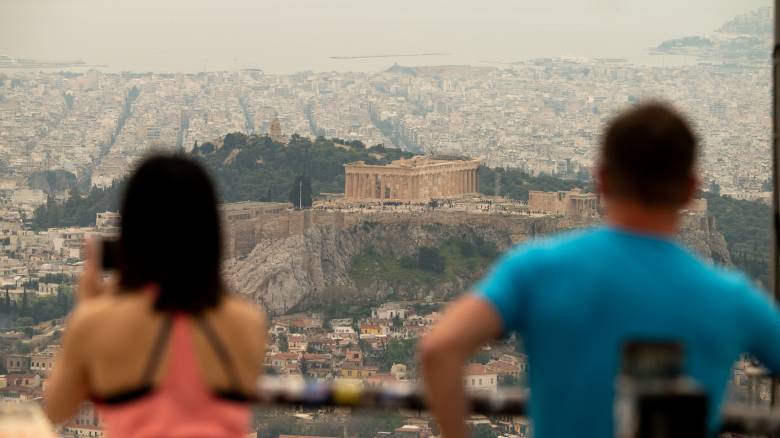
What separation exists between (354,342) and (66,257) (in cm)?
1376

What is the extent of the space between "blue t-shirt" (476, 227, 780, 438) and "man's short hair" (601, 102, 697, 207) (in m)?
0.04

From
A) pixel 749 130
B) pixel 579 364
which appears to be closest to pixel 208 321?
pixel 579 364

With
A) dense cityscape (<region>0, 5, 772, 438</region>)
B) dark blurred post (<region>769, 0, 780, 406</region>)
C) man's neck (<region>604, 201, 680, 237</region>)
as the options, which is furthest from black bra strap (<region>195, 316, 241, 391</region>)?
dense cityscape (<region>0, 5, 772, 438</region>)

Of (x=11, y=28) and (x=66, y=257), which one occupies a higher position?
(x=11, y=28)

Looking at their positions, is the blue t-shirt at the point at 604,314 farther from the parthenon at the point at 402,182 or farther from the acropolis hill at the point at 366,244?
the parthenon at the point at 402,182

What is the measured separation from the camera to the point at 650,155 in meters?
1.27

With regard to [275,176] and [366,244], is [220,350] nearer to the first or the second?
[366,244]

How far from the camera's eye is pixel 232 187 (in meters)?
53.9

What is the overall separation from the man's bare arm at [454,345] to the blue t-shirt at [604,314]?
1 centimetres

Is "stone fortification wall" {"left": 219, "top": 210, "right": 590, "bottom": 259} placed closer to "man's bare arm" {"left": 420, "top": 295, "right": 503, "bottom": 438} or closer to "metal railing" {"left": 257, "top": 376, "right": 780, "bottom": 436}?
"metal railing" {"left": 257, "top": 376, "right": 780, "bottom": 436}

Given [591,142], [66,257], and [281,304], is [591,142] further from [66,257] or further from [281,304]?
[66,257]

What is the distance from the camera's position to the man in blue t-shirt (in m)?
1.25

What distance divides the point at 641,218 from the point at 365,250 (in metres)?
49.2

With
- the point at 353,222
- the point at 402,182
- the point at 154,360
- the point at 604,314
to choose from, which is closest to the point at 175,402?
the point at 154,360
